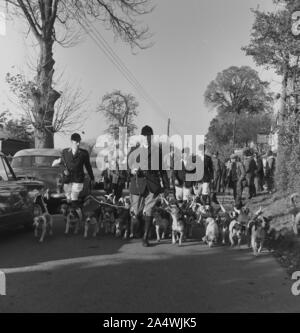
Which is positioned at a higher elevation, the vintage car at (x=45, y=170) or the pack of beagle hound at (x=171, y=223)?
the vintage car at (x=45, y=170)

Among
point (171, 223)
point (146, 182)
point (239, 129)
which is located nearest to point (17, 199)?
point (146, 182)

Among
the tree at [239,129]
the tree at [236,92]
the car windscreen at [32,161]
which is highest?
the tree at [236,92]

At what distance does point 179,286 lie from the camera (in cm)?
561

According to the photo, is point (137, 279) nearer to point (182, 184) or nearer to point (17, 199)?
point (17, 199)

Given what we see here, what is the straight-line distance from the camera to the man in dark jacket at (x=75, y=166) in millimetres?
8992

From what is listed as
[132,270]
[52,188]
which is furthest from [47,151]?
[132,270]

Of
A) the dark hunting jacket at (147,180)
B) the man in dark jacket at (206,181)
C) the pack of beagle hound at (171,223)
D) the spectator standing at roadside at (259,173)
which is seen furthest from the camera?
the spectator standing at roadside at (259,173)

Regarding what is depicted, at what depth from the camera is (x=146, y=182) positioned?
27.3 feet

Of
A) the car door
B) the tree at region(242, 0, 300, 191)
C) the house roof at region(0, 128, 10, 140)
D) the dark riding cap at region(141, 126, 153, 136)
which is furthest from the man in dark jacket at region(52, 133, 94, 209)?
the house roof at region(0, 128, 10, 140)

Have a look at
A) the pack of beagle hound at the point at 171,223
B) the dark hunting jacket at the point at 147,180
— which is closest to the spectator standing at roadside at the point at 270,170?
the pack of beagle hound at the point at 171,223

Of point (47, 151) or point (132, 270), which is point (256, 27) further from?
point (132, 270)

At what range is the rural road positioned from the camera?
492 cm

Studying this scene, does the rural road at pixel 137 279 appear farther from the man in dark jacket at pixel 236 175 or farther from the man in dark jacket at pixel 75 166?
the man in dark jacket at pixel 236 175

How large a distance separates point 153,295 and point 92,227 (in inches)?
181
